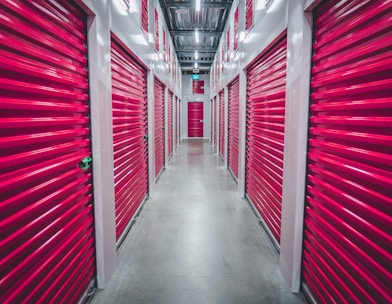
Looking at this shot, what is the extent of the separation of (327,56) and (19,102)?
6.55 ft

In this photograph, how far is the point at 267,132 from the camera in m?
3.63

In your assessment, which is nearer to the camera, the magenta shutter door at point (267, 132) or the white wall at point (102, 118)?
the white wall at point (102, 118)

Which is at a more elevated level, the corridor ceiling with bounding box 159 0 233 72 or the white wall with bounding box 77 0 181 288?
the corridor ceiling with bounding box 159 0 233 72

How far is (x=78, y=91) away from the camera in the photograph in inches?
83.5

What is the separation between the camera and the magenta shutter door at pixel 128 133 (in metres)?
3.17

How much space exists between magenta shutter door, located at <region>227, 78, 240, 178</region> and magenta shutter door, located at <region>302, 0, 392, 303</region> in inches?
155

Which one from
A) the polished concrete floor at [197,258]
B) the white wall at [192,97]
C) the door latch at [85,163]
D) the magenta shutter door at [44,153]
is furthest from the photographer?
the white wall at [192,97]

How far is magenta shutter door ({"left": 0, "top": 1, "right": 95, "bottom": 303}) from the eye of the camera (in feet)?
4.52

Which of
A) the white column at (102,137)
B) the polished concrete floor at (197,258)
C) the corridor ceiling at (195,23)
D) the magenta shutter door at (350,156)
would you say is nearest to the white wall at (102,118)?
the white column at (102,137)

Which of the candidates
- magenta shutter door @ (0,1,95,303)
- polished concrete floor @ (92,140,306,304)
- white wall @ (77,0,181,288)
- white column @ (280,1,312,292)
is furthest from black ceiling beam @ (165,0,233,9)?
magenta shutter door @ (0,1,95,303)

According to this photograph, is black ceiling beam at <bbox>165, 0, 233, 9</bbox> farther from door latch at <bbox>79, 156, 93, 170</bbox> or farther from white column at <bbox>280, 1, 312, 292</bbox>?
door latch at <bbox>79, 156, 93, 170</bbox>

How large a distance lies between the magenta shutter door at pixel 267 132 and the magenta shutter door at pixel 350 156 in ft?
2.81

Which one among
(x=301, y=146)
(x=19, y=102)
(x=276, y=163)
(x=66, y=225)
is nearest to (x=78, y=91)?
(x=19, y=102)

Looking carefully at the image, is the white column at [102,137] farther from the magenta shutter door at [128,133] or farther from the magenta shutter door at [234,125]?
the magenta shutter door at [234,125]
